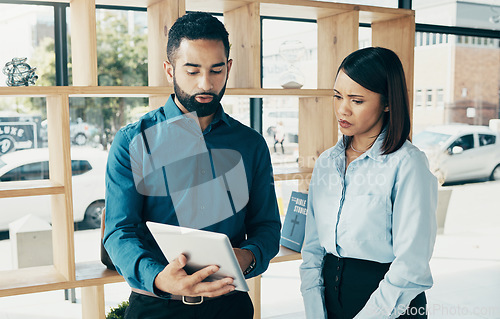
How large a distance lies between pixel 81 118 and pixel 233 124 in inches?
70.3

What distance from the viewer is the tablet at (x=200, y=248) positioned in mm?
1224

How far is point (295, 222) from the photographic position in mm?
2695

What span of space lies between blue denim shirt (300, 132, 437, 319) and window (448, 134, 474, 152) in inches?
127

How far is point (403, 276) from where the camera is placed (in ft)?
4.75

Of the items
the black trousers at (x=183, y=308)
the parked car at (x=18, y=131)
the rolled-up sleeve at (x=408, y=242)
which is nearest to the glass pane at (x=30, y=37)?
the parked car at (x=18, y=131)

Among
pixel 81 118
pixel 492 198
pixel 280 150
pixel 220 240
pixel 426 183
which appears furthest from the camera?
pixel 492 198

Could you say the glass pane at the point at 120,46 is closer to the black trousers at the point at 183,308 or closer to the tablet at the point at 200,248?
the black trousers at the point at 183,308

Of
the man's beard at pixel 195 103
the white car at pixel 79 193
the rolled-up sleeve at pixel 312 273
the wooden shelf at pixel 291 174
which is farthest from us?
the white car at pixel 79 193

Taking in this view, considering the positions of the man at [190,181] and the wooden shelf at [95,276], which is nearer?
the man at [190,181]

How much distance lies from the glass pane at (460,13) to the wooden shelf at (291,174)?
1.95 metres

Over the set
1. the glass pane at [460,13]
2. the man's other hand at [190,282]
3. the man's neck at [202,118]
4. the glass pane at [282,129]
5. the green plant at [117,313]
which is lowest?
the green plant at [117,313]

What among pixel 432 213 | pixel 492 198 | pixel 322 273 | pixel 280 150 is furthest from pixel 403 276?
pixel 492 198

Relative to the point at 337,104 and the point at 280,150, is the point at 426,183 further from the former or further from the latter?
the point at 280,150

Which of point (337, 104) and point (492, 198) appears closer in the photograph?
point (337, 104)
